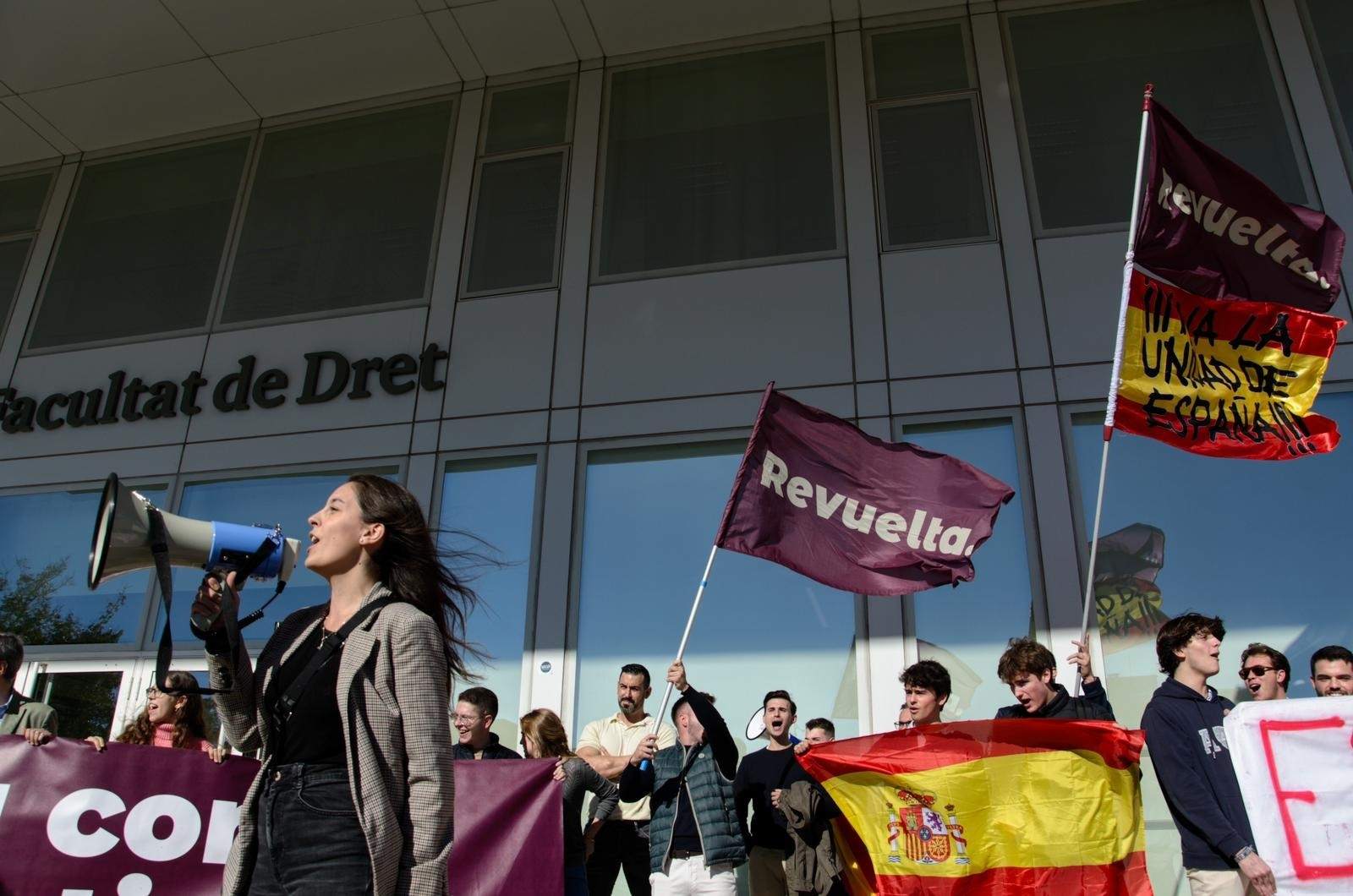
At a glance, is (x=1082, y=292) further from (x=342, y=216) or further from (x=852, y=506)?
(x=342, y=216)

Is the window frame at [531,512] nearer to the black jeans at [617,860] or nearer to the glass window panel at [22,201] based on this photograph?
the black jeans at [617,860]

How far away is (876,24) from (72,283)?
8.85 metres

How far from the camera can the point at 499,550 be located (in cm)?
880

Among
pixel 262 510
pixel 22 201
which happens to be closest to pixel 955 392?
pixel 262 510

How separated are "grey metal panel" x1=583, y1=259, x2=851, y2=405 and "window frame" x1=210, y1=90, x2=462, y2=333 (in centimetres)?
196

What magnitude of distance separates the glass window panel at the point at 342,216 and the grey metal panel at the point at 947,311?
4544mm

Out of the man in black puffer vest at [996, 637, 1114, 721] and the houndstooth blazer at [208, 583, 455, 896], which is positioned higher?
the man in black puffer vest at [996, 637, 1114, 721]

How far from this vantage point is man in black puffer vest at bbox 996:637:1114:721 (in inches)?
221

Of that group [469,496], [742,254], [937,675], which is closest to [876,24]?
[742,254]

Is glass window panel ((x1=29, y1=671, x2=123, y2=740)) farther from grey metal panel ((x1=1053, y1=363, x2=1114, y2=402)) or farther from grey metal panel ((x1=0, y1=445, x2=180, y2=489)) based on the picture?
grey metal panel ((x1=1053, y1=363, x2=1114, y2=402))

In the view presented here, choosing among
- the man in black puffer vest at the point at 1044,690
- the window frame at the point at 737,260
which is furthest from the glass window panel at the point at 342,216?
the man in black puffer vest at the point at 1044,690

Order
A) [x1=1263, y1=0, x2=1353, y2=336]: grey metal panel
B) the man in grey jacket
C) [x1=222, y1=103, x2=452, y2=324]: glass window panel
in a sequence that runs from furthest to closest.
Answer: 1. [x1=222, y1=103, x2=452, y2=324]: glass window panel
2. [x1=1263, y1=0, x2=1353, y2=336]: grey metal panel
3. the man in grey jacket

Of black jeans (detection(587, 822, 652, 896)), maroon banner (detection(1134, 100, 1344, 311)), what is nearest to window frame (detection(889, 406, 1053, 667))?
maroon banner (detection(1134, 100, 1344, 311))

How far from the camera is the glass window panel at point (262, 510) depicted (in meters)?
9.61
